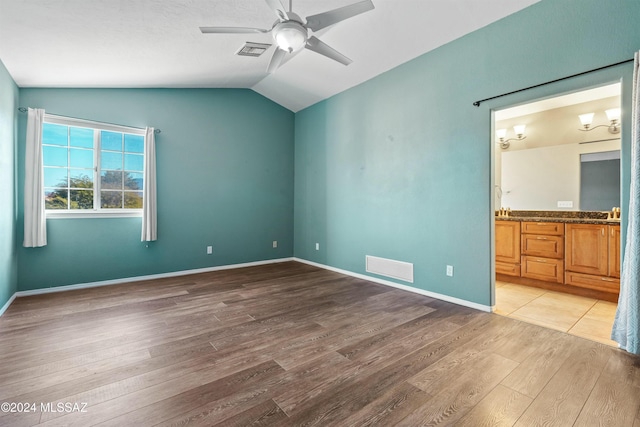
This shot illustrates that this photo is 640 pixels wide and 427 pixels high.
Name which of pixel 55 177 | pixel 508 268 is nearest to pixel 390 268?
pixel 508 268

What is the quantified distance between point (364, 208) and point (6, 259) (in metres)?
4.27

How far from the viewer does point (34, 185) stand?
3.43 m

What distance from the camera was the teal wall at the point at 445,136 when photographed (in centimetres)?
241

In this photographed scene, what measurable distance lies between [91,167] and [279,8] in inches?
140

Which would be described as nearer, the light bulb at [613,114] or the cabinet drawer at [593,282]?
the cabinet drawer at [593,282]

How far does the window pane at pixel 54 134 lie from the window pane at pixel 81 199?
2.12 feet

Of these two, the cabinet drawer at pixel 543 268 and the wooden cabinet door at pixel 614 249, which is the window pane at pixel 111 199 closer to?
the cabinet drawer at pixel 543 268

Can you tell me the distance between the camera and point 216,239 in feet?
16.2

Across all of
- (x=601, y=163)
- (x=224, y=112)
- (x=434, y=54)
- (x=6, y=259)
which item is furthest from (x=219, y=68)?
(x=601, y=163)

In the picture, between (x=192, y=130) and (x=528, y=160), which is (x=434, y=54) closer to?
(x=528, y=160)

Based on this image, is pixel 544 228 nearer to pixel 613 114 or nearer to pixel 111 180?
pixel 613 114

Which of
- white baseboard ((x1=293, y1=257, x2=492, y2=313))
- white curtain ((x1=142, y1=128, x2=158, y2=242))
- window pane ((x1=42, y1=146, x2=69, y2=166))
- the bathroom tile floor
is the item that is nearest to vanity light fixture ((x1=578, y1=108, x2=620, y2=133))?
the bathroom tile floor

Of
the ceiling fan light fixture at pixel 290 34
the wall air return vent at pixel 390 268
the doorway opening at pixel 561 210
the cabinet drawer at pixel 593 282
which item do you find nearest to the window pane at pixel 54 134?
the ceiling fan light fixture at pixel 290 34

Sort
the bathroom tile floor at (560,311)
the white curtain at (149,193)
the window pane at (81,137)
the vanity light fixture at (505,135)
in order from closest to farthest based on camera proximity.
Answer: the bathroom tile floor at (560,311)
the window pane at (81,137)
the white curtain at (149,193)
the vanity light fixture at (505,135)
